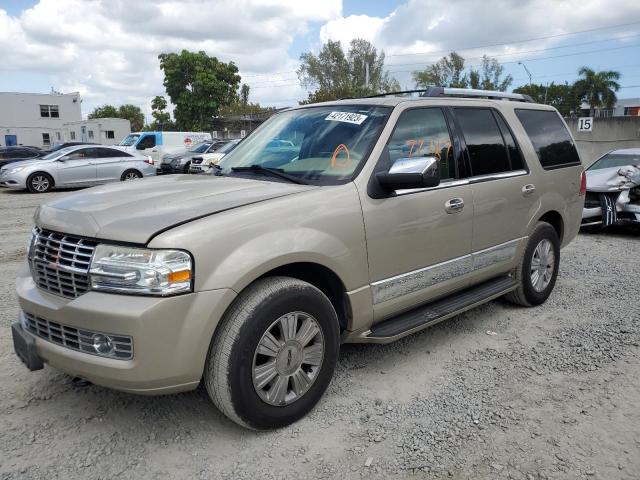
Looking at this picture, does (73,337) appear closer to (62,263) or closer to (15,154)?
(62,263)

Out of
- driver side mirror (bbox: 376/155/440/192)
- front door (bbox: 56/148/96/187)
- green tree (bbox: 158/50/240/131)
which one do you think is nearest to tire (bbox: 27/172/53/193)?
front door (bbox: 56/148/96/187)

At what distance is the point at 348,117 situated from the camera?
12.4ft

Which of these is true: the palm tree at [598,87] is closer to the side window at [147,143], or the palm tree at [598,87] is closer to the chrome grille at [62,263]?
the side window at [147,143]

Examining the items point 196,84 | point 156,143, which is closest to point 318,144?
point 156,143

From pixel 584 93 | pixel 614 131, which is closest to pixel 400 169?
pixel 614 131

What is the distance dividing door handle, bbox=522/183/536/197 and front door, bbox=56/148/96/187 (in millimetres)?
15652

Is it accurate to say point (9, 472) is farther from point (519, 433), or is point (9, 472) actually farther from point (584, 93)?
point (584, 93)

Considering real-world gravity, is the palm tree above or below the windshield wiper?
above

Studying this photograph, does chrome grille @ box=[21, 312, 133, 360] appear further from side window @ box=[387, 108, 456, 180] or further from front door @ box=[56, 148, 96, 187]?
front door @ box=[56, 148, 96, 187]

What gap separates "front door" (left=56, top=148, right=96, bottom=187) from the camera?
Answer: 17.0 meters

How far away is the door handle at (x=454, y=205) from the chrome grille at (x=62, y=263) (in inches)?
92.5

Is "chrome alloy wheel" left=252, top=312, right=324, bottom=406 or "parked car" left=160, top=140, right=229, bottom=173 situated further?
"parked car" left=160, top=140, right=229, bottom=173

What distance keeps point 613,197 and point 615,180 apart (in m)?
0.27

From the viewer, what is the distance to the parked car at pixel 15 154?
77.0 feet
